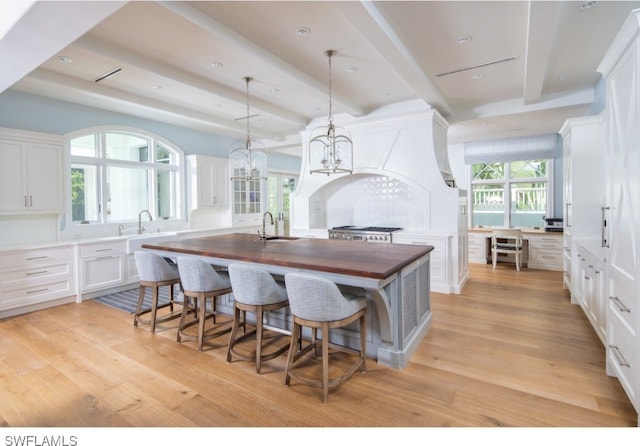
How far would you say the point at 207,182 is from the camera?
6469mm

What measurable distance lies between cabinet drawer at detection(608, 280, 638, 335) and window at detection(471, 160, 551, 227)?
203 inches

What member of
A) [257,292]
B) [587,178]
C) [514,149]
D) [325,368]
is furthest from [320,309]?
[514,149]

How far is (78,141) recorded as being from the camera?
4938mm

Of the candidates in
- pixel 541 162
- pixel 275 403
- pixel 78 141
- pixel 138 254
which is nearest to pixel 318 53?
pixel 138 254

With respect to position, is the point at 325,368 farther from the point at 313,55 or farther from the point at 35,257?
the point at 35,257

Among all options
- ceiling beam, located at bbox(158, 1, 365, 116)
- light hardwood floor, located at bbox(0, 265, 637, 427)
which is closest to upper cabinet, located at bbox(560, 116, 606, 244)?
light hardwood floor, located at bbox(0, 265, 637, 427)

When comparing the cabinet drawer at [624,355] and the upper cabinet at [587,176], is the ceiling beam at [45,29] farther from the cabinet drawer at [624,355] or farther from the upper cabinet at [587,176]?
the upper cabinet at [587,176]

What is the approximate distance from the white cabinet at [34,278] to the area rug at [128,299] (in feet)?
1.43

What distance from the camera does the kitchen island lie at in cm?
241

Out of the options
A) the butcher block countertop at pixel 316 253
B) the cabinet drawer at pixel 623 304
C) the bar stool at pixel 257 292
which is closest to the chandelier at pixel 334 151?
the butcher block countertop at pixel 316 253

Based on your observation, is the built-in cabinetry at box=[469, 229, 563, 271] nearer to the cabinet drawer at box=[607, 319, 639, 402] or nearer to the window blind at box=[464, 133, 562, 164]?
the window blind at box=[464, 133, 562, 164]

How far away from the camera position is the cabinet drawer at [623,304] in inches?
75.2
